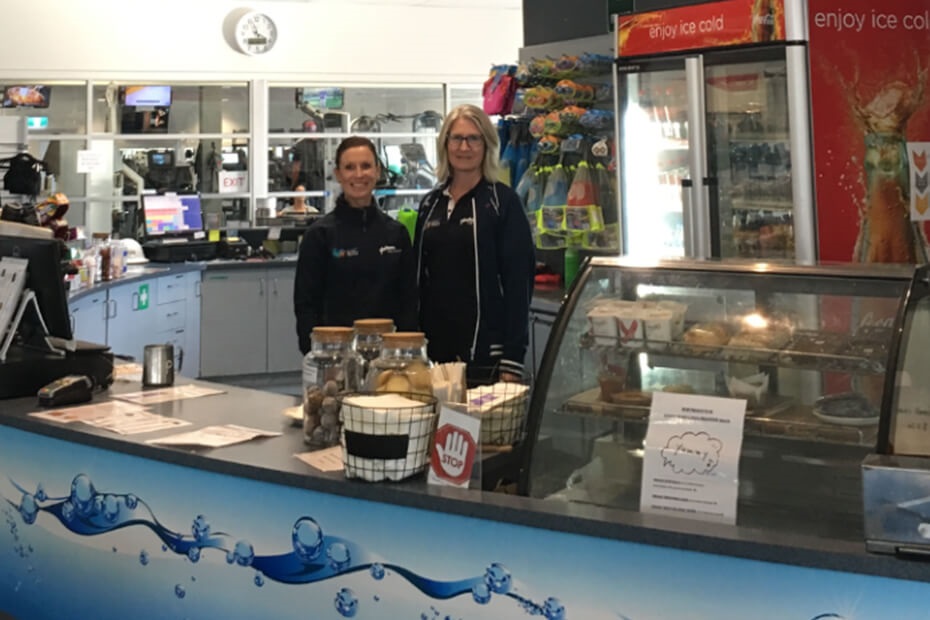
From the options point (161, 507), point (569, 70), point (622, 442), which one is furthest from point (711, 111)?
point (161, 507)

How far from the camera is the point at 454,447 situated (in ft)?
7.37

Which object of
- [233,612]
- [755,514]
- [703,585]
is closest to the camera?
[703,585]

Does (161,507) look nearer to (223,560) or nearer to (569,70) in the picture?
(223,560)

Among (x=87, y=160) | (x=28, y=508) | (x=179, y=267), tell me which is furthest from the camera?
(x=87, y=160)

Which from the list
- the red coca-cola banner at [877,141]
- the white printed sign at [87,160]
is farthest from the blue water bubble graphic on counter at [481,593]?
the white printed sign at [87,160]

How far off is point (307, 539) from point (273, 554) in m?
0.12

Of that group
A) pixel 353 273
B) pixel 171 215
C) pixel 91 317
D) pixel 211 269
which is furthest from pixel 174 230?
pixel 353 273

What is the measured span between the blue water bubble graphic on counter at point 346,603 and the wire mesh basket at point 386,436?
10.6 inches

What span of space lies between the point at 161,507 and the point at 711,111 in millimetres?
3406

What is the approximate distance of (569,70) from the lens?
6027 millimetres

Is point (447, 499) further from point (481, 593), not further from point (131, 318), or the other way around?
point (131, 318)

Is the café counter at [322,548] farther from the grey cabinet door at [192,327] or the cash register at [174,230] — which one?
the cash register at [174,230]

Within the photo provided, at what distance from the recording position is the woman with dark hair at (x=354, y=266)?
373 cm

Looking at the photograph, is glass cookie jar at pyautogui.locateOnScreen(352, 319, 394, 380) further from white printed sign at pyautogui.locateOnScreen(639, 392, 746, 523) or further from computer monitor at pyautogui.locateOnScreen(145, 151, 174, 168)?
Result: computer monitor at pyautogui.locateOnScreen(145, 151, 174, 168)
